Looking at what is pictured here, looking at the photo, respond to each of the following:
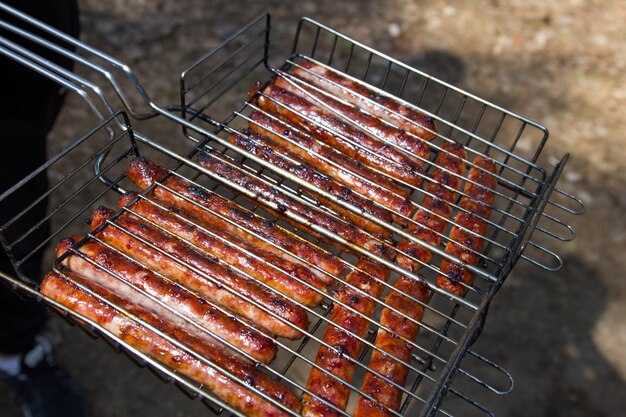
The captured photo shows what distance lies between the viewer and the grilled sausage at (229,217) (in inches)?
96.8

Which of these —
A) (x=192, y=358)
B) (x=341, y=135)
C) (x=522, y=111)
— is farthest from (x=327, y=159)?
(x=522, y=111)

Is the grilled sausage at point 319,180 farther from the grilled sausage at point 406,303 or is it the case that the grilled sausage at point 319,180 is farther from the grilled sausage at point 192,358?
the grilled sausage at point 192,358

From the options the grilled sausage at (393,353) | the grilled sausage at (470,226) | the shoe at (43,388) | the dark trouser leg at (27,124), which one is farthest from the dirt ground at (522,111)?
the grilled sausage at (393,353)

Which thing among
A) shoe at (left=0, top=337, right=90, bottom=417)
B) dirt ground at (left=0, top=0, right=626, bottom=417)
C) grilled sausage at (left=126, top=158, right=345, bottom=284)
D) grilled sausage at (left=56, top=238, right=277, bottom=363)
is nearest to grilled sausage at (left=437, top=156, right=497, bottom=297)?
grilled sausage at (left=126, top=158, right=345, bottom=284)

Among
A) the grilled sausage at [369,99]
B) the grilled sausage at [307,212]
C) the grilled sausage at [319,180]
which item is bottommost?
the grilled sausage at [307,212]

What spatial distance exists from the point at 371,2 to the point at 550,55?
2.29 metres

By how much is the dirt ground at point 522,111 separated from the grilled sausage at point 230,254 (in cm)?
208

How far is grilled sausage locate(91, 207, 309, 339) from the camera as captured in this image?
227cm

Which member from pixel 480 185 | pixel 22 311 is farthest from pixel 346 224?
pixel 22 311

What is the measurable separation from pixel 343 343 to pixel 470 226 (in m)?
0.86

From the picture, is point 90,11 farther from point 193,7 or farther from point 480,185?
point 480,185

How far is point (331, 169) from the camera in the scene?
281 centimetres

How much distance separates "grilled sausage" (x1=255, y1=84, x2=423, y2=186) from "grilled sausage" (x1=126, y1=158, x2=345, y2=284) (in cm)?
62

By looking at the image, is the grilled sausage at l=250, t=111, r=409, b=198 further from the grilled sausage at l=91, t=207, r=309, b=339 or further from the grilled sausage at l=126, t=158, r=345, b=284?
the grilled sausage at l=91, t=207, r=309, b=339
